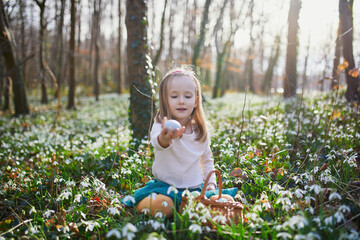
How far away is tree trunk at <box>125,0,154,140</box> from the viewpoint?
477 cm

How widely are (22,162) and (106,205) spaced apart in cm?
274

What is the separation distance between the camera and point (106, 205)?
109 inches

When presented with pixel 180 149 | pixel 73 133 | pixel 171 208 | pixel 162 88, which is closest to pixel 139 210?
pixel 171 208

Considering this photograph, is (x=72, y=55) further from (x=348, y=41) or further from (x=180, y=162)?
(x=180, y=162)

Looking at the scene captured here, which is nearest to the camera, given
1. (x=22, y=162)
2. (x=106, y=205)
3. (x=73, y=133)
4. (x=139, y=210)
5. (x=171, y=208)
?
(x=171, y=208)

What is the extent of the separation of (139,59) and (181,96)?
2.57m

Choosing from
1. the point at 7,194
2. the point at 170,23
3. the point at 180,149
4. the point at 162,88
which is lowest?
the point at 7,194

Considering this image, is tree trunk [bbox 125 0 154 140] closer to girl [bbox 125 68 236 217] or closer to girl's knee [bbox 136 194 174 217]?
girl [bbox 125 68 236 217]

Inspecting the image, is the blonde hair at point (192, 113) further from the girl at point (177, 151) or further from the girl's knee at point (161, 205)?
the girl's knee at point (161, 205)

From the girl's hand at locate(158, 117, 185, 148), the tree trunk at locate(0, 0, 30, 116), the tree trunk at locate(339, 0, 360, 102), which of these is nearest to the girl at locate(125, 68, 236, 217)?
the girl's hand at locate(158, 117, 185, 148)

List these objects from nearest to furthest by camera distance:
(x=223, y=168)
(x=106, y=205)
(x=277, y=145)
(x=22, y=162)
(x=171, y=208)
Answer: (x=171, y=208), (x=106, y=205), (x=223, y=168), (x=277, y=145), (x=22, y=162)

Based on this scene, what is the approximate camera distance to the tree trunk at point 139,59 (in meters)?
4.77

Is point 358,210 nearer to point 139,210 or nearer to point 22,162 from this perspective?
point 139,210

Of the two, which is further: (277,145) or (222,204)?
(277,145)
